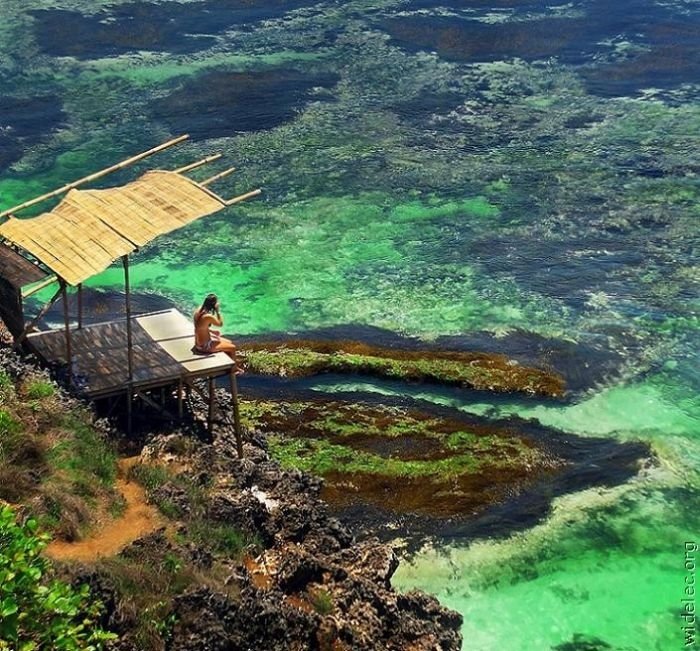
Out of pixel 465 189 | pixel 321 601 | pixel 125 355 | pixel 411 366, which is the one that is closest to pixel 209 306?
pixel 125 355

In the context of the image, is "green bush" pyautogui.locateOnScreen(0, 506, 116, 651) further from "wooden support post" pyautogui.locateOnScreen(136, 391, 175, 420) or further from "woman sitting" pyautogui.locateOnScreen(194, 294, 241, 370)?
"woman sitting" pyautogui.locateOnScreen(194, 294, 241, 370)

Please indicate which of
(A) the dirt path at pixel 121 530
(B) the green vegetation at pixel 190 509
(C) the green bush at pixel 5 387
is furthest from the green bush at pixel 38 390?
(B) the green vegetation at pixel 190 509

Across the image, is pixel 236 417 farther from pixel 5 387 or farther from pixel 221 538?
pixel 5 387

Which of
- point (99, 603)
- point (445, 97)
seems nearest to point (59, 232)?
point (99, 603)

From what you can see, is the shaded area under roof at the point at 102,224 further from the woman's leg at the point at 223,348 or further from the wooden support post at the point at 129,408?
the woman's leg at the point at 223,348

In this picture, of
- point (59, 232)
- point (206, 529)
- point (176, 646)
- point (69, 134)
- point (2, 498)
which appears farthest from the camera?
point (69, 134)

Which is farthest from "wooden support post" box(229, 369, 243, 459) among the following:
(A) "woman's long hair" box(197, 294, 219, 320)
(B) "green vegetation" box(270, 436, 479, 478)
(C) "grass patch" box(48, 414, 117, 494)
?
(C) "grass patch" box(48, 414, 117, 494)

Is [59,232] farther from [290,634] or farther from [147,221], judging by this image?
[290,634]
